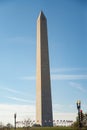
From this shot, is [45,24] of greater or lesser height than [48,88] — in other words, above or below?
above

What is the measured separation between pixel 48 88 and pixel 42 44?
9.13 meters

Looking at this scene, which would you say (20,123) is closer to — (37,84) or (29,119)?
(29,119)

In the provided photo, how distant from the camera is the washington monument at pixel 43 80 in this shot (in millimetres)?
58656

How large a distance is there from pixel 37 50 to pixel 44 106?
1182 cm

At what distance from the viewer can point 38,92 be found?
5981 cm

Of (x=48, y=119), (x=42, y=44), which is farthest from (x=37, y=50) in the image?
(x=48, y=119)

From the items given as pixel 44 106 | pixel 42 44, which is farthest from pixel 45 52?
pixel 44 106

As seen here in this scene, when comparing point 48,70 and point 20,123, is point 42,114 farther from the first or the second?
point 20,123

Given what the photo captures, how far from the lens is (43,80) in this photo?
58562mm

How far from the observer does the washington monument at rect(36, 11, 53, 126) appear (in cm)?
5866

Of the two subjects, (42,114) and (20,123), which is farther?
(20,123)

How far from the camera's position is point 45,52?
60.2 meters

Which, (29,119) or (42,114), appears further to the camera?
(29,119)

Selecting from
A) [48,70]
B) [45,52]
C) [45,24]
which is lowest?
[48,70]
